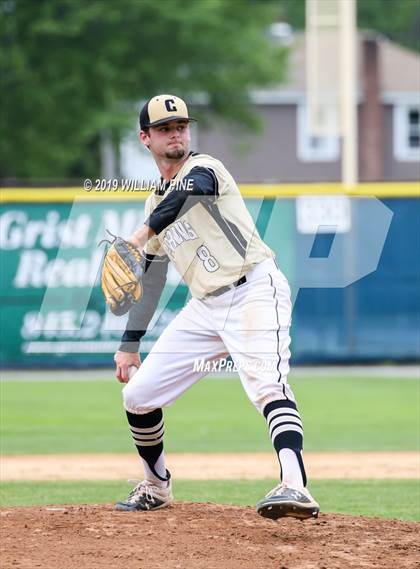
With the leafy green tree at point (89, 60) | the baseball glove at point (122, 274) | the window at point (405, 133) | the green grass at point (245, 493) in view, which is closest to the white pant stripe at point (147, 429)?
the baseball glove at point (122, 274)

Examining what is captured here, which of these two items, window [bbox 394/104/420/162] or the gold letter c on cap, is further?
window [bbox 394/104/420/162]

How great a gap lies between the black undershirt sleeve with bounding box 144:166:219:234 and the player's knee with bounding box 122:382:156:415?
2.76 ft

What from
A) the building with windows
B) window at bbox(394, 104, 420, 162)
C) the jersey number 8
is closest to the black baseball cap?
the jersey number 8

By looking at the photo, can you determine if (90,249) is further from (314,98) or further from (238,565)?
(238,565)

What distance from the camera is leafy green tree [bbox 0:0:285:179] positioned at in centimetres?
2900

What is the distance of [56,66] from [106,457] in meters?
21.2

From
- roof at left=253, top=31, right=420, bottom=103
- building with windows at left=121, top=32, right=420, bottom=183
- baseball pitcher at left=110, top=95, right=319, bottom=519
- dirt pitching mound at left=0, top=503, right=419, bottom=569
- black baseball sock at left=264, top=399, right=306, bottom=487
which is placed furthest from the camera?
roof at left=253, top=31, right=420, bottom=103

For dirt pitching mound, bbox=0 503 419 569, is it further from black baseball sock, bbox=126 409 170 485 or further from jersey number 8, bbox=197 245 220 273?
jersey number 8, bbox=197 245 220 273

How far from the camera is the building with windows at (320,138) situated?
1542 inches

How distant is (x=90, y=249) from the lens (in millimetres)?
15828

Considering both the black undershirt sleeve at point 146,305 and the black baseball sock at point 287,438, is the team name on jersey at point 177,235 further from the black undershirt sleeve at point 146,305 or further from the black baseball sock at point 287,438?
the black baseball sock at point 287,438

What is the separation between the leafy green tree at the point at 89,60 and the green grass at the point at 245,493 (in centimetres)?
2133

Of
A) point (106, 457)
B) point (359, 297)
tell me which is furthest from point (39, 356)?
point (106, 457)

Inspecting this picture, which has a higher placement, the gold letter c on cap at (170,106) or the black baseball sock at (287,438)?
the gold letter c on cap at (170,106)
